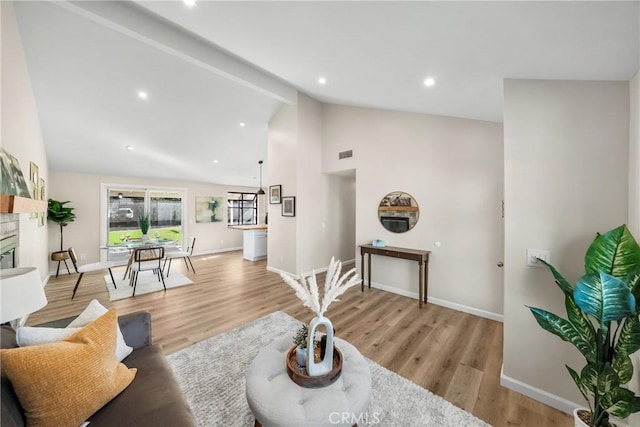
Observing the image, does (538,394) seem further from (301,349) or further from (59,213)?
(59,213)

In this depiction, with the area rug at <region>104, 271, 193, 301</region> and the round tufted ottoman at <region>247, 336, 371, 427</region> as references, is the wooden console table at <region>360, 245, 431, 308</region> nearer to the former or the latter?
the round tufted ottoman at <region>247, 336, 371, 427</region>

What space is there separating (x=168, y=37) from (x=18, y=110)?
177 cm

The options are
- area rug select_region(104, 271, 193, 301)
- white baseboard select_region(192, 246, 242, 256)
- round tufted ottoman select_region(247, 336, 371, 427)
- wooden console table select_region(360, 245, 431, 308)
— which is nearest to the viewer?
round tufted ottoman select_region(247, 336, 371, 427)

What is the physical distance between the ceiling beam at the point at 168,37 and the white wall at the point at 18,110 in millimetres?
549

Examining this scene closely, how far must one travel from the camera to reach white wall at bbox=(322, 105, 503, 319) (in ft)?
10.0

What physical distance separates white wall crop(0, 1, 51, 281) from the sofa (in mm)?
2128

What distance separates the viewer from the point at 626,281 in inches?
45.7

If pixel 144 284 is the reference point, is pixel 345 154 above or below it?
above

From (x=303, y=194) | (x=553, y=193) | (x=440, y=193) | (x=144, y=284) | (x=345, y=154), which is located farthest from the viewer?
(x=303, y=194)

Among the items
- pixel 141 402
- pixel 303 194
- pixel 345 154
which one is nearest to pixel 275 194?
pixel 303 194

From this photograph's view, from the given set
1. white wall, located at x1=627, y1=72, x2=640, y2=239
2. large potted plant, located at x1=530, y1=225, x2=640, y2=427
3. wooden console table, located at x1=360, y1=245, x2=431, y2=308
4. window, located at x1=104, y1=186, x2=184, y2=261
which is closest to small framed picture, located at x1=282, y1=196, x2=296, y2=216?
wooden console table, located at x1=360, y1=245, x2=431, y2=308

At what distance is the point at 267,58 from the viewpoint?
2.79 meters

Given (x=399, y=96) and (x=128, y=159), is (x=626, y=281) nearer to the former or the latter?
(x=399, y=96)

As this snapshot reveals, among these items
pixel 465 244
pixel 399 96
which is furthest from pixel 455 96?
pixel 465 244
